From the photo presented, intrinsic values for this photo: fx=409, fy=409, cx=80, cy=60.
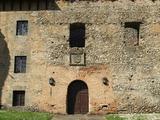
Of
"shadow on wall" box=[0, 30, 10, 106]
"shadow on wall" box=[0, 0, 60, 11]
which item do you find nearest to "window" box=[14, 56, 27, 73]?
"shadow on wall" box=[0, 30, 10, 106]

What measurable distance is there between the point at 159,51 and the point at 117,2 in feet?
13.4

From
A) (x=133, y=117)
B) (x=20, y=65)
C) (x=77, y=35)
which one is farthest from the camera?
(x=77, y=35)

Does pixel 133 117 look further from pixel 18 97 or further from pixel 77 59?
pixel 18 97

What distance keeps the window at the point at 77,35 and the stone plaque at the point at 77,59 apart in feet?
2.88

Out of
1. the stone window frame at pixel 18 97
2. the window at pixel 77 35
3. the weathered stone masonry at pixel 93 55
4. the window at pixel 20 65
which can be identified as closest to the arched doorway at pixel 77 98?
the weathered stone masonry at pixel 93 55

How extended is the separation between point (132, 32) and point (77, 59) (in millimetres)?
3913

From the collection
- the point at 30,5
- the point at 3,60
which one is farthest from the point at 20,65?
the point at 30,5

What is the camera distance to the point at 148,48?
25.5 m

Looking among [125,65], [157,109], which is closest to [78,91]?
[125,65]

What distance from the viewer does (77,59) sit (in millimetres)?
25547

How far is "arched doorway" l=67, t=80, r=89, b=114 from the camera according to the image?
25.4m

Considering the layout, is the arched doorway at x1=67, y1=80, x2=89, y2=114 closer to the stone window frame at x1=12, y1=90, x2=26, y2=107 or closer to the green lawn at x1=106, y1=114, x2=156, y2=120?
the green lawn at x1=106, y1=114, x2=156, y2=120

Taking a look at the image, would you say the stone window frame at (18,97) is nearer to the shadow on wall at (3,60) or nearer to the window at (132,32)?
the shadow on wall at (3,60)

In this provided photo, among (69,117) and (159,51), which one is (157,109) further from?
(69,117)
